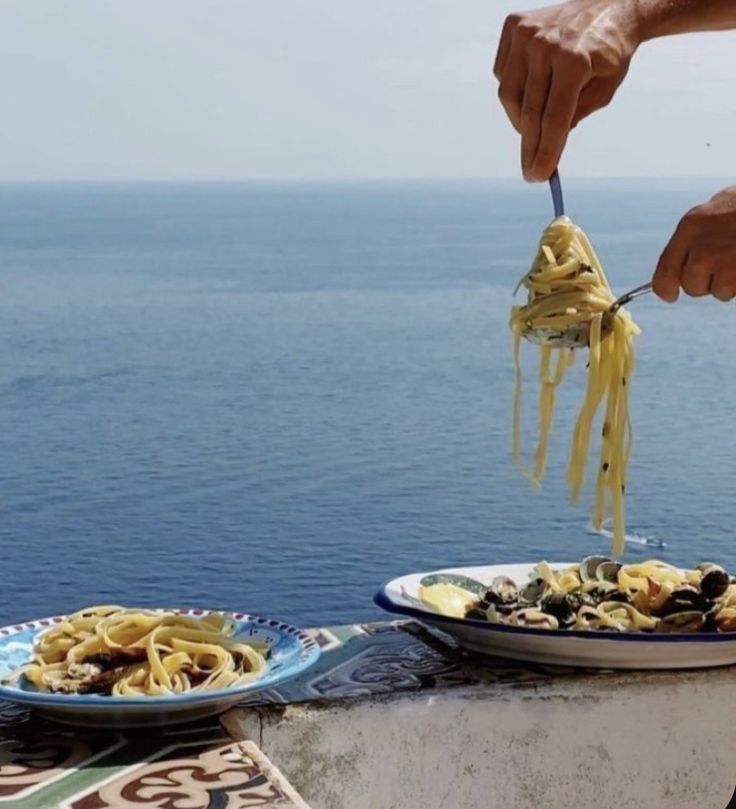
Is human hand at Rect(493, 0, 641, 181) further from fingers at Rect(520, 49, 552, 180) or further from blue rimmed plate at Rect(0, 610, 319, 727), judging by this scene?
blue rimmed plate at Rect(0, 610, 319, 727)

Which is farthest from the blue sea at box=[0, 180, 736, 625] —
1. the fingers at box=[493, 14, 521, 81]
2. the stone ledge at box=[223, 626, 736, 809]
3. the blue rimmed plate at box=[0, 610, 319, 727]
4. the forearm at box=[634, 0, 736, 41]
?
the blue rimmed plate at box=[0, 610, 319, 727]

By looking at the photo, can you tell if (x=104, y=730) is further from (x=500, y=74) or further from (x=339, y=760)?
(x=500, y=74)

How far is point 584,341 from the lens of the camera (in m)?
2.40

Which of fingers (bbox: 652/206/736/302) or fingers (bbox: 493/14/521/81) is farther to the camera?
fingers (bbox: 493/14/521/81)

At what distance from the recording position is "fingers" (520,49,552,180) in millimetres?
2289

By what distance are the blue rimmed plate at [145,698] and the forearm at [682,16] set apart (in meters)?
1.17

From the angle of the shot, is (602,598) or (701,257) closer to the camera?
(701,257)

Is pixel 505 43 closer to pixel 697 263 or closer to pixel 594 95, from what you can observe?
pixel 594 95

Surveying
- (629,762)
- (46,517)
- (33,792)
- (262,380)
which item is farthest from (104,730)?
(262,380)

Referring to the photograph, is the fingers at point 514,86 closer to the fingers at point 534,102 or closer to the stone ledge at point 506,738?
the fingers at point 534,102

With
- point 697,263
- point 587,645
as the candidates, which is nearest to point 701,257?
point 697,263

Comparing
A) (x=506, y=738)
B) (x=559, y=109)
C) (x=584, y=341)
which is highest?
(x=559, y=109)

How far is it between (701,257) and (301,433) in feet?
89.1

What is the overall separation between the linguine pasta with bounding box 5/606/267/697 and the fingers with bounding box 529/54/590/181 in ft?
2.84
